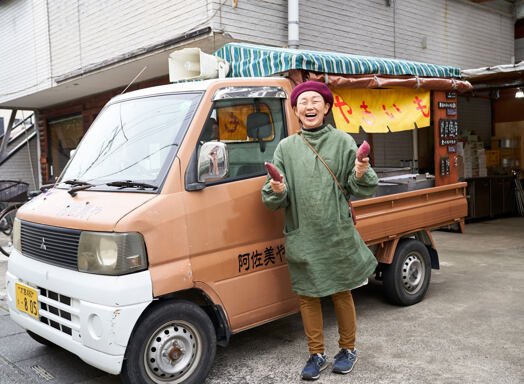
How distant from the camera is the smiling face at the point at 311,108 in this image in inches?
→ 139

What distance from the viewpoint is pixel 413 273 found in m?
5.29

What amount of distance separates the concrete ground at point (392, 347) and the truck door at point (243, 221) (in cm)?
47

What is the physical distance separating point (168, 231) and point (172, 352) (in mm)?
818

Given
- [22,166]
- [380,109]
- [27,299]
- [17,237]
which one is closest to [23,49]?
[22,166]

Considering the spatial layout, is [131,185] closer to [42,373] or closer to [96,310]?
[96,310]

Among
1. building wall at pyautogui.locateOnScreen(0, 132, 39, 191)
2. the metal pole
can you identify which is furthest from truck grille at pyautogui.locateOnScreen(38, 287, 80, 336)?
building wall at pyautogui.locateOnScreen(0, 132, 39, 191)

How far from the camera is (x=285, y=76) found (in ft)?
13.6

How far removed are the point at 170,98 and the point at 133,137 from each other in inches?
16.4

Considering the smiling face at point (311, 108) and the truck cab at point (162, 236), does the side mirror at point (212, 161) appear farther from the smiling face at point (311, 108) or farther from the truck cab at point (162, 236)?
the smiling face at point (311, 108)

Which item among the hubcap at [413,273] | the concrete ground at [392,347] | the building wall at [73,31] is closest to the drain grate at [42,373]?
the concrete ground at [392,347]

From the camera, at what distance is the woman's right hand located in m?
3.29

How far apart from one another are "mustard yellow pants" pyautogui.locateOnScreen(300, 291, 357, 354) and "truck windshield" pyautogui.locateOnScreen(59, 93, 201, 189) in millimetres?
1466

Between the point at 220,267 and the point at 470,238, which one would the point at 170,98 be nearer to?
the point at 220,267

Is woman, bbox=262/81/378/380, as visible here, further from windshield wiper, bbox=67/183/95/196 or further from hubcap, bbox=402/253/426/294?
hubcap, bbox=402/253/426/294
